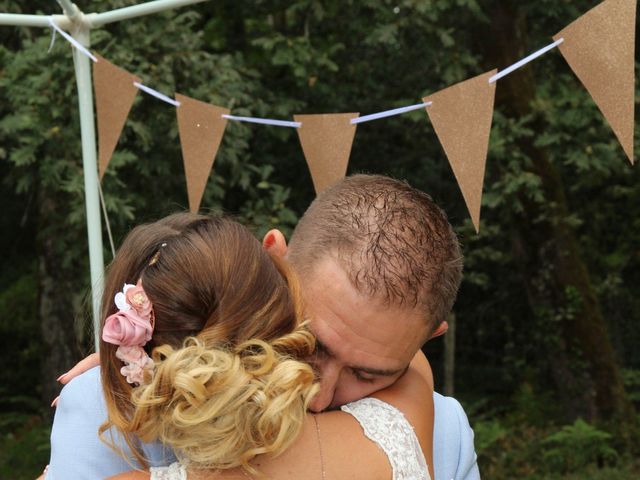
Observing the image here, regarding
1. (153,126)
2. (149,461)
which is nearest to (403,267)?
(149,461)

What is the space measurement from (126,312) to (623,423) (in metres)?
6.78

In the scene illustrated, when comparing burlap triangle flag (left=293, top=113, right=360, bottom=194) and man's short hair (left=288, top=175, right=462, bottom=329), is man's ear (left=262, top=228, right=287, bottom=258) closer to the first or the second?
man's short hair (left=288, top=175, right=462, bottom=329)

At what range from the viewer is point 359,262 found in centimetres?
163

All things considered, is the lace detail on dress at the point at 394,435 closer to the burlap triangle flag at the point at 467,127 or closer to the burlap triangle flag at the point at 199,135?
the burlap triangle flag at the point at 467,127

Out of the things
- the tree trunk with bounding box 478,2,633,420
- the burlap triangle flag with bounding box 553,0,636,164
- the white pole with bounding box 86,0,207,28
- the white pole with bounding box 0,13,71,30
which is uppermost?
the white pole with bounding box 86,0,207,28

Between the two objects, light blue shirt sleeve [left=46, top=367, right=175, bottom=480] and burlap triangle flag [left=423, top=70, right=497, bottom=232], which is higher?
burlap triangle flag [left=423, top=70, right=497, bottom=232]

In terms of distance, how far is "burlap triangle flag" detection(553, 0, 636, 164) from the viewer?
2469mm

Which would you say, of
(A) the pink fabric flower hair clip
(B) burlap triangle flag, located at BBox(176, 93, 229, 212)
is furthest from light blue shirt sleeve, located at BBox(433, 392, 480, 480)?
(B) burlap triangle flag, located at BBox(176, 93, 229, 212)

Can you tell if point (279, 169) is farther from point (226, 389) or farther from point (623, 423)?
point (226, 389)

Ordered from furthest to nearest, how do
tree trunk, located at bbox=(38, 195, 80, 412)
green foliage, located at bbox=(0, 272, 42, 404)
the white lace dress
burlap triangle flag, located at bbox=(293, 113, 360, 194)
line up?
green foliage, located at bbox=(0, 272, 42, 404) → tree trunk, located at bbox=(38, 195, 80, 412) → burlap triangle flag, located at bbox=(293, 113, 360, 194) → the white lace dress

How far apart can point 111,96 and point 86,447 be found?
1.89 m

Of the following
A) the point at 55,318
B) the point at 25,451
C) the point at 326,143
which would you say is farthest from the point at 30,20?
the point at 25,451

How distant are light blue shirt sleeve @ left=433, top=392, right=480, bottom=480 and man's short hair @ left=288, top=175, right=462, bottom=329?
300mm

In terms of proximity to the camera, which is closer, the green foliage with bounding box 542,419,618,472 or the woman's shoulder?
the woman's shoulder
